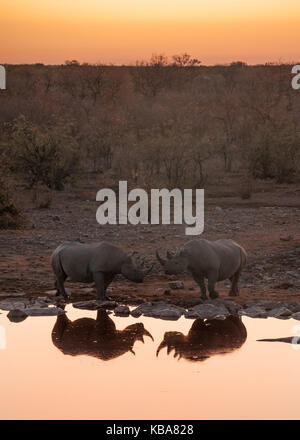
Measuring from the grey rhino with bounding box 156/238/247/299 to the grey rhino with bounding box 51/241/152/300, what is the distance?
535 millimetres

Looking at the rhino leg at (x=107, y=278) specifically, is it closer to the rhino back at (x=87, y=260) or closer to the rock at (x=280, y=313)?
the rhino back at (x=87, y=260)

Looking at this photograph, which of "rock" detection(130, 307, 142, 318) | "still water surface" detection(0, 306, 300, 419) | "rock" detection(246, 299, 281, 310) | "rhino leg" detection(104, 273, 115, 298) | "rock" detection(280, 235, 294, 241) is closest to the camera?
"still water surface" detection(0, 306, 300, 419)

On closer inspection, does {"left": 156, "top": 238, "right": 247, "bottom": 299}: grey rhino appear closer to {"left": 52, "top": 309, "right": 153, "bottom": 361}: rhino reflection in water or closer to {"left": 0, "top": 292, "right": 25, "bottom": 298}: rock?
{"left": 52, "top": 309, "right": 153, "bottom": 361}: rhino reflection in water

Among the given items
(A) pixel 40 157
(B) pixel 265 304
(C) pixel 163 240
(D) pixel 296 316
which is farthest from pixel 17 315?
(A) pixel 40 157

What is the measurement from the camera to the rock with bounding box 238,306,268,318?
1330cm

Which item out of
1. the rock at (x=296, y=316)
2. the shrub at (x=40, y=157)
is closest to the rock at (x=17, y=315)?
the rock at (x=296, y=316)

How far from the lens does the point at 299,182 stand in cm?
3191

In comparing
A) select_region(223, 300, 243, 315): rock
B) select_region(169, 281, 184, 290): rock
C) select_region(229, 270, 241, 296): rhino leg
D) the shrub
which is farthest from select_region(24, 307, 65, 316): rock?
the shrub

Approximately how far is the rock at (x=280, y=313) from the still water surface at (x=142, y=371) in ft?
0.62

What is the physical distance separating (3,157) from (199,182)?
6.73 metres

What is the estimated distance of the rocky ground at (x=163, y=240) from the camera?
49.8 ft

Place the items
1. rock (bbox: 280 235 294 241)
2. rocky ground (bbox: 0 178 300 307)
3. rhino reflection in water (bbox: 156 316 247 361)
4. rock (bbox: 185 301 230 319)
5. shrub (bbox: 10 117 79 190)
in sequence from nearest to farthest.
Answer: rhino reflection in water (bbox: 156 316 247 361), rock (bbox: 185 301 230 319), rocky ground (bbox: 0 178 300 307), rock (bbox: 280 235 294 241), shrub (bbox: 10 117 79 190)

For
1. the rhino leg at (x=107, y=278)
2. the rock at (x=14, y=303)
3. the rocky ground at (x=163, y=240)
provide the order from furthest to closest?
1. the rocky ground at (x=163, y=240)
2. the rhino leg at (x=107, y=278)
3. the rock at (x=14, y=303)
